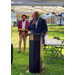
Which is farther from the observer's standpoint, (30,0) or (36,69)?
(30,0)

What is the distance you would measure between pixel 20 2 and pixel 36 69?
407cm

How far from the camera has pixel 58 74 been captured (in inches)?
166

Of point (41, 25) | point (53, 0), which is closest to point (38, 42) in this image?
point (41, 25)
